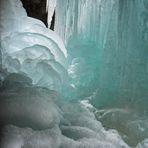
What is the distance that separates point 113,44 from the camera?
5.11 feet

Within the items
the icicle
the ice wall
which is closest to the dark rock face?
the icicle

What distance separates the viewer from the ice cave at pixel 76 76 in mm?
1418

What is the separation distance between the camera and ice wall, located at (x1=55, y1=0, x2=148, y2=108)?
147 centimetres

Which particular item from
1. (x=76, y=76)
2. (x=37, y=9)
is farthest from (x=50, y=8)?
(x=76, y=76)

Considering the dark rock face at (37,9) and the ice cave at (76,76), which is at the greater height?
the dark rock face at (37,9)

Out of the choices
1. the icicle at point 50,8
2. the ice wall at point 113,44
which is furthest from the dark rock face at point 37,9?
the ice wall at point 113,44

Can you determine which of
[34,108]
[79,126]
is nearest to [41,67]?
[34,108]

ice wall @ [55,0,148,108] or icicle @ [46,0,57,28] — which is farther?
icicle @ [46,0,57,28]

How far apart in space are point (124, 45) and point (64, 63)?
0.30m

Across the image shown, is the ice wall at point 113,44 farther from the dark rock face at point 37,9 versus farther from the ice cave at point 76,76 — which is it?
the dark rock face at point 37,9

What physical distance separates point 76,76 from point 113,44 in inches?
8.6

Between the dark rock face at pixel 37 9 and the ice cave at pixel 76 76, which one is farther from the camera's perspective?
the dark rock face at pixel 37 9

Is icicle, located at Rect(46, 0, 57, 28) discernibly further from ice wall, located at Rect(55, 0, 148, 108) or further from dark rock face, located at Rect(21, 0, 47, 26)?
ice wall, located at Rect(55, 0, 148, 108)

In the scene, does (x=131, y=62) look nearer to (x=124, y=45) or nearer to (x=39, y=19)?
(x=124, y=45)
